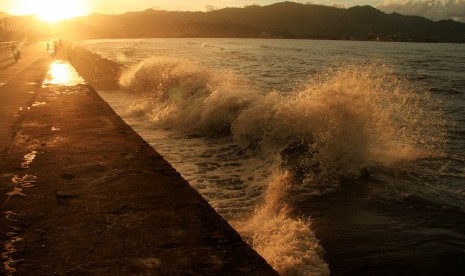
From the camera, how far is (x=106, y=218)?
4.59 metres

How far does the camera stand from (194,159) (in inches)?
351

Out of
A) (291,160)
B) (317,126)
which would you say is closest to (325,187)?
(291,160)

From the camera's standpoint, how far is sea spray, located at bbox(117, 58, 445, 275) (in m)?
4.86

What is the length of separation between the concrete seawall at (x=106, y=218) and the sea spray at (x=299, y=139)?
0.60m

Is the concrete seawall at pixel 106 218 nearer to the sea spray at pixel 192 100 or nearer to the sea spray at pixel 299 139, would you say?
the sea spray at pixel 299 139

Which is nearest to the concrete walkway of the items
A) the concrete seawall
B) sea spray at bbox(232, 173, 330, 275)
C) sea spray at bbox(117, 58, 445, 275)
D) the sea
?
the concrete seawall

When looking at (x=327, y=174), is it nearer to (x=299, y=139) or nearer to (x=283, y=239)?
(x=299, y=139)

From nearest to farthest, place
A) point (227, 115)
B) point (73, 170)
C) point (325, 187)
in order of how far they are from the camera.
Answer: point (73, 170) < point (325, 187) < point (227, 115)

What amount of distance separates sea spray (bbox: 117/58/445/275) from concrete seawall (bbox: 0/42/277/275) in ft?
1.97

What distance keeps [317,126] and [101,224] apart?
5630 mm

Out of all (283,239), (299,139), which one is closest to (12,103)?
(299,139)

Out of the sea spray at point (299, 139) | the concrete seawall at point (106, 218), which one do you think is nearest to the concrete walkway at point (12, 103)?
the concrete seawall at point (106, 218)

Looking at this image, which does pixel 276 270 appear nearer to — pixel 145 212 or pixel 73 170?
pixel 145 212

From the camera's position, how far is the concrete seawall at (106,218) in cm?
369
